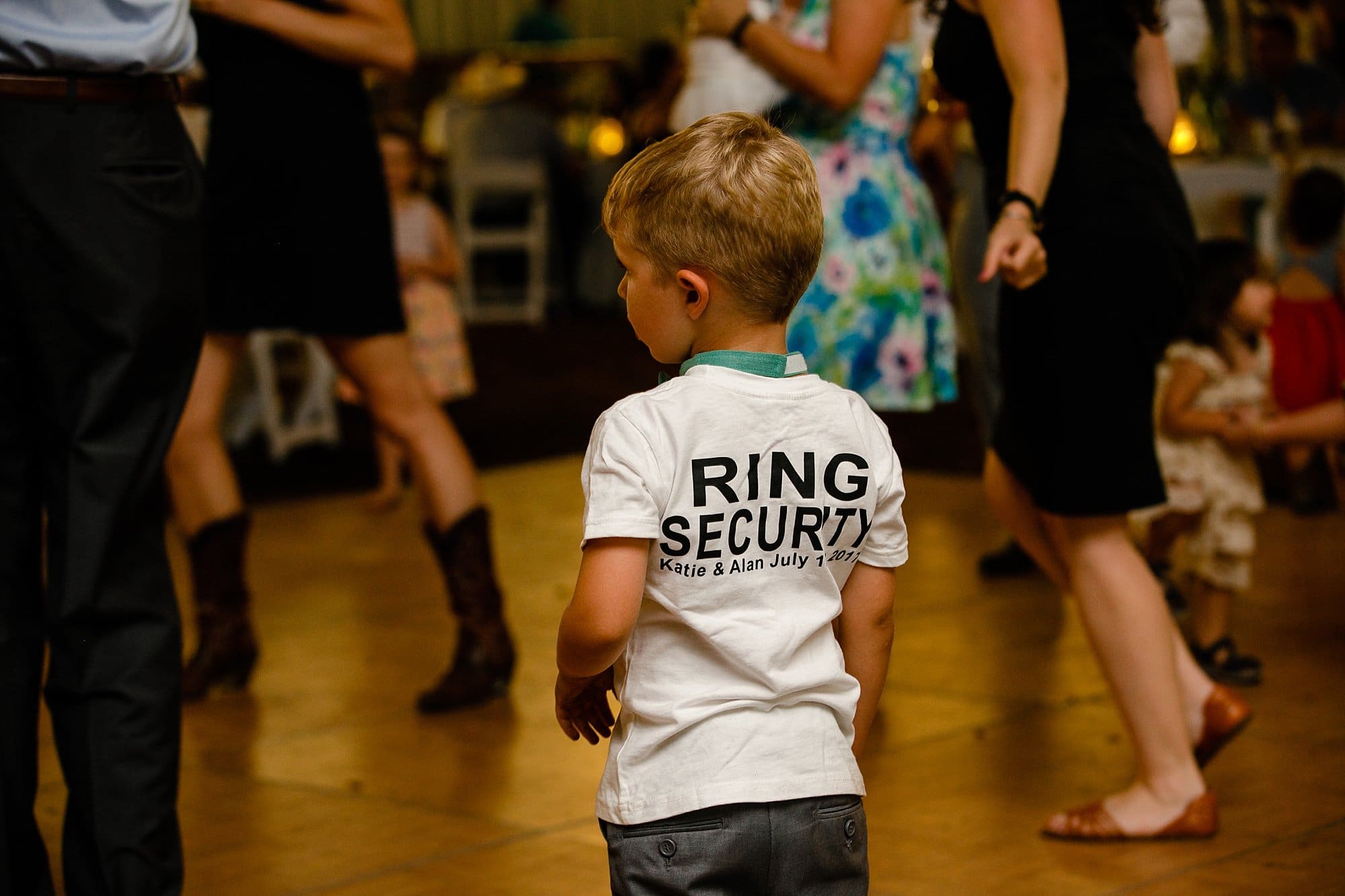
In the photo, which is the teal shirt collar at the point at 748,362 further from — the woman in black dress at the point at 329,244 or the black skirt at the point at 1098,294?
the woman in black dress at the point at 329,244

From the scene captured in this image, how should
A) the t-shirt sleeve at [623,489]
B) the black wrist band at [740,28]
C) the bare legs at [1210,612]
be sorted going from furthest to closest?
the bare legs at [1210,612]
the black wrist band at [740,28]
the t-shirt sleeve at [623,489]

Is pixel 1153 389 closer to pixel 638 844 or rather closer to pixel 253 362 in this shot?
pixel 638 844

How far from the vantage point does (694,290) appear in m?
1.58

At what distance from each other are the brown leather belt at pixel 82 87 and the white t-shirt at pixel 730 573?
2.96ft

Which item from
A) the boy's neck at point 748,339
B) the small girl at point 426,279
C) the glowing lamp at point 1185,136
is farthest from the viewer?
the glowing lamp at point 1185,136

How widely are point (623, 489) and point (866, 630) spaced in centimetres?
35

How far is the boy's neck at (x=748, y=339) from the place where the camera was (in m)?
1.60

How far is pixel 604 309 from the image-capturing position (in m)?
13.8

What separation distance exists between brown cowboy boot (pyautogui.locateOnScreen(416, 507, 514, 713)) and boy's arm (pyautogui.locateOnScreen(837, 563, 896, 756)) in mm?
1783

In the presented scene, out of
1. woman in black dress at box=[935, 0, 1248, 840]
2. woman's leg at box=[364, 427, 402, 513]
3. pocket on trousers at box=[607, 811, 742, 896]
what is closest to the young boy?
pocket on trousers at box=[607, 811, 742, 896]

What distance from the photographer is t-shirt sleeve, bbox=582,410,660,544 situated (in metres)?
1.48

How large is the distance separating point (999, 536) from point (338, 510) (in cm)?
241

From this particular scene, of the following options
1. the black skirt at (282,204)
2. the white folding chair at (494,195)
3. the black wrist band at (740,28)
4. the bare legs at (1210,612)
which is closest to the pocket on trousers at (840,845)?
the black wrist band at (740,28)

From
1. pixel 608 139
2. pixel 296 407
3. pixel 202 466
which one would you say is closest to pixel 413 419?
pixel 202 466
